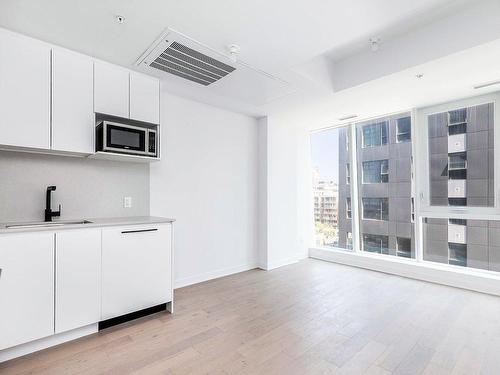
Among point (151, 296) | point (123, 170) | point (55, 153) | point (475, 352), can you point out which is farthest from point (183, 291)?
point (475, 352)

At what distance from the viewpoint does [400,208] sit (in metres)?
4.12

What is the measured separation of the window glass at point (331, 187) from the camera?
478 centimetres

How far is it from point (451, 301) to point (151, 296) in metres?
3.29

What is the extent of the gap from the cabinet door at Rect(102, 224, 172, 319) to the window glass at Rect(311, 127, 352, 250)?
11.0 feet

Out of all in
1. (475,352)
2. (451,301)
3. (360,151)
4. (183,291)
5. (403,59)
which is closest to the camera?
(475,352)

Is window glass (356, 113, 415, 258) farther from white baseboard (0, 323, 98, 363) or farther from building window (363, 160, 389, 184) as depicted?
white baseboard (0, 323, 98, 363)

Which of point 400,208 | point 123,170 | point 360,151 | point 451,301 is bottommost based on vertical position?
point 451,301

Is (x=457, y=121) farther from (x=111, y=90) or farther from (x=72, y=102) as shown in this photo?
(x=72, y=102)

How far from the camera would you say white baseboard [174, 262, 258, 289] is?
3412 millimetres

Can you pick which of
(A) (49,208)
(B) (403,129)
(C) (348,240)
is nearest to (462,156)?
(B) (403,129)

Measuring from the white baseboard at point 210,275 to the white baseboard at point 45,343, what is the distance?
1195mm

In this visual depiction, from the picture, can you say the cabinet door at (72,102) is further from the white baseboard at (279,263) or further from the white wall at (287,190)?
the white baseboard at (279,263)

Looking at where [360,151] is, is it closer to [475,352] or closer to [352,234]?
[352,234]

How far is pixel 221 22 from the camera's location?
202 centimetres
